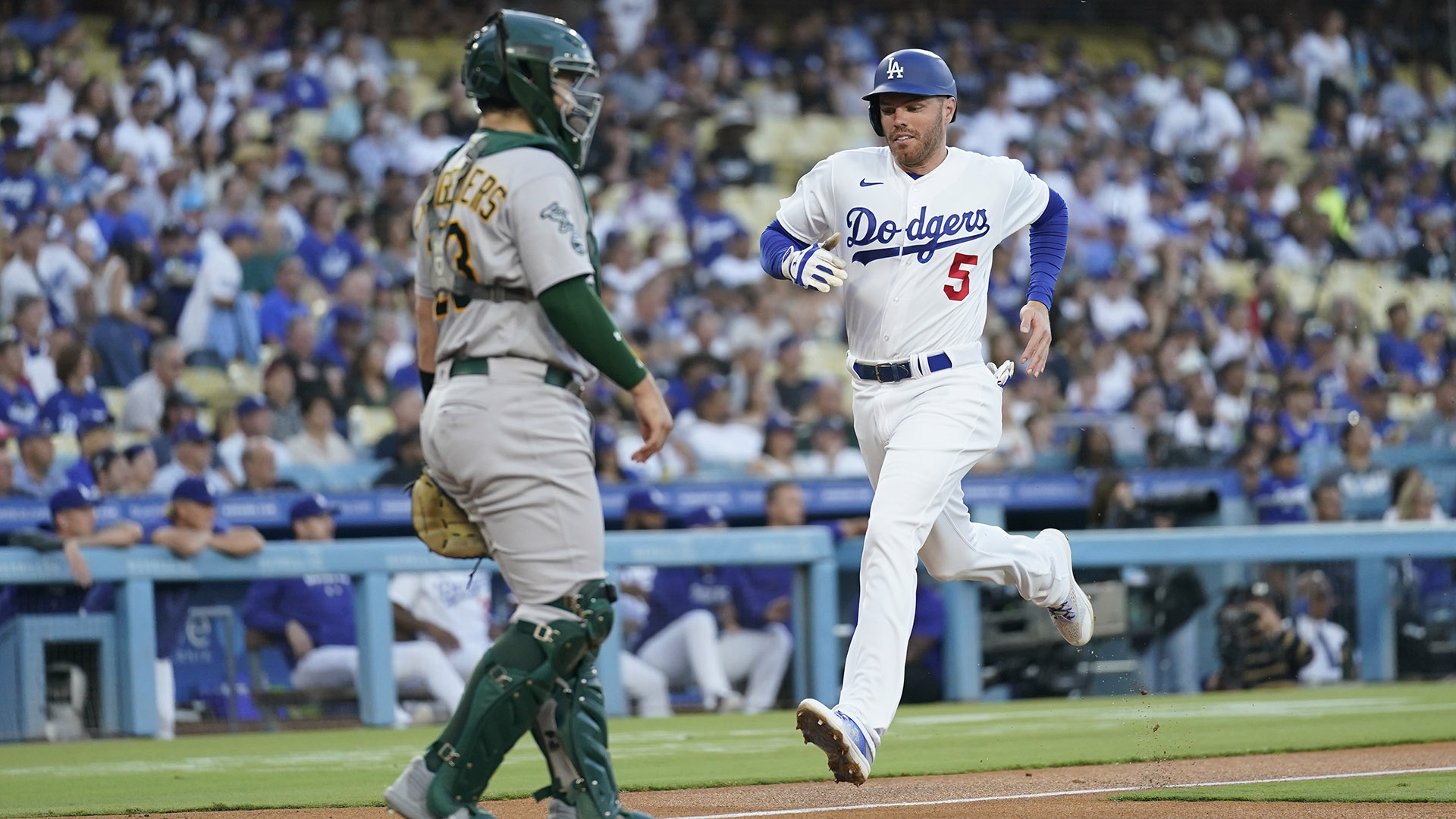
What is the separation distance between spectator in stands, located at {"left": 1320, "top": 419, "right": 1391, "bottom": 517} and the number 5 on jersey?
22.7ft

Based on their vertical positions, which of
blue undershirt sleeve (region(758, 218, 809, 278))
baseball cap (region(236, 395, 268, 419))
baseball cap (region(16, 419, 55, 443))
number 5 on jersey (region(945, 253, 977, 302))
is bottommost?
baseball cap (region(16, 419, 55, 443))

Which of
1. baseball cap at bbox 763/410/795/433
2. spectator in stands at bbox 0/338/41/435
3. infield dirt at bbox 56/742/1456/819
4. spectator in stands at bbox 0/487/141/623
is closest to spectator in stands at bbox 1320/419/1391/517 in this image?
baseball cap at bbox 763/410/795/433

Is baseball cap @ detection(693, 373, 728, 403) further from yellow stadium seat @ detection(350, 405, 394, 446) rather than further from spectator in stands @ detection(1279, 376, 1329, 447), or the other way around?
spectator in stands @ detection(1279, 376, 1329, 447)

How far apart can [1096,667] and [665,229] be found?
611cm

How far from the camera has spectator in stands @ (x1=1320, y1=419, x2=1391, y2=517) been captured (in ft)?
37.8

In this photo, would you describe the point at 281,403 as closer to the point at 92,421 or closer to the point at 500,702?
the point at 92,421

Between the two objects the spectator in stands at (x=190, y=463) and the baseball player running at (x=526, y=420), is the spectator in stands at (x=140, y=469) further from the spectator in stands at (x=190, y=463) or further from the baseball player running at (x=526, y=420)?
the baseball player running at (x=526, y=420)

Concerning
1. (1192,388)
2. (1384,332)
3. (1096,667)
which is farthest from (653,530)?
(1384,332)

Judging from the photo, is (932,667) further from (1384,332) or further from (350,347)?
(1384,332)

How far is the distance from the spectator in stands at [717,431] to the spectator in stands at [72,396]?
360 centimetres

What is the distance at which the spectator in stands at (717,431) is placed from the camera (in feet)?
37.8

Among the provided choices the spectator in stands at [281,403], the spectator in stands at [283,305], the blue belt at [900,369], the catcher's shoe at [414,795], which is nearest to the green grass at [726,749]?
the blue belt at [900,369]

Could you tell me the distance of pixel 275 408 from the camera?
10625 millimetres

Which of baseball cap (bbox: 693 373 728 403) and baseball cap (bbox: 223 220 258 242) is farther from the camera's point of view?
baseball cap (bbox: 223 220 258 242)
